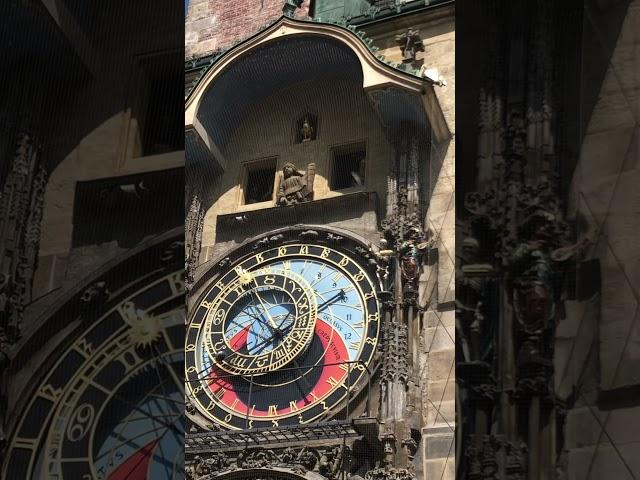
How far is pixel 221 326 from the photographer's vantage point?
479 cm

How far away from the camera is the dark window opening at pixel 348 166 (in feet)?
16.2

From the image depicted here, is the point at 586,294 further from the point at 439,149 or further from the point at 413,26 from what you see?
the point at 413,26

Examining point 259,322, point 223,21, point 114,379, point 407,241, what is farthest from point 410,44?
point 114,379

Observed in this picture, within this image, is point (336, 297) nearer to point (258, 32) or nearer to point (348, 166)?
point (348, 166)

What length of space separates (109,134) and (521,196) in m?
1.16

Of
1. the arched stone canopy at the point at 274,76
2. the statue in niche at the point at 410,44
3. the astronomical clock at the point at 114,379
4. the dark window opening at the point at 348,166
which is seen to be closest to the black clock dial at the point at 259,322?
the dark window opening at the point at 348,166

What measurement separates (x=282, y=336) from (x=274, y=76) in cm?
104

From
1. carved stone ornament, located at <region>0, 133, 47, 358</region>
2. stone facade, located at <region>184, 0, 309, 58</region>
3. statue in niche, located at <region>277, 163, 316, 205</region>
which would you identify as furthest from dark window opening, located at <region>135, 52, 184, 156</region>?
stone facade, located at <region>184, 0, 309, 58</region>

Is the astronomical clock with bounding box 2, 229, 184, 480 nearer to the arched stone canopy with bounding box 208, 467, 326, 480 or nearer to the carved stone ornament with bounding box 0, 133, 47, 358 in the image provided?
the carved stone ornament with bounding box 0, 133, 47, 358

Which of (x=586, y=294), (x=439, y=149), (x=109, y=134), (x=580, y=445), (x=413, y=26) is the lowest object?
(x=580, y=445)

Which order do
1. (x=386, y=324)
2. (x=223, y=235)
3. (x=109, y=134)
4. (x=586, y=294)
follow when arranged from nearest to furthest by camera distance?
(x=109, y=134), (x=586, y=294), (x=386, y=324), (x=223, y=235)

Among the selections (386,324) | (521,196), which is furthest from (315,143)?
(521,196)

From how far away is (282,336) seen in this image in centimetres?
465

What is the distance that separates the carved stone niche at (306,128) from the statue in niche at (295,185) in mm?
138
